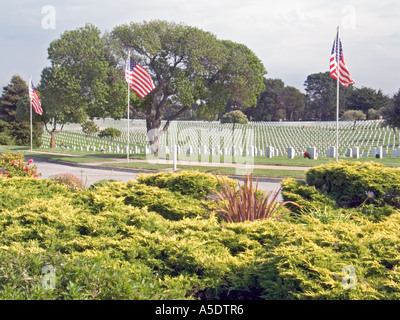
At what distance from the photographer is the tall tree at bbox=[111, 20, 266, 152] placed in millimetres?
26156

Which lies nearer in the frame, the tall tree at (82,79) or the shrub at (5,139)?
the tall tree at (82,79)

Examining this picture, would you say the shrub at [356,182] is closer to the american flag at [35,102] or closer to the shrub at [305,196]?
the shrub at [305,196]

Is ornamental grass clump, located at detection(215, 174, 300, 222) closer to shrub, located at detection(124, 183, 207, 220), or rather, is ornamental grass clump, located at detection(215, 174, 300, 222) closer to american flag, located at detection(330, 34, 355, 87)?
shrub, located at detection(124, 183, 207, 220)

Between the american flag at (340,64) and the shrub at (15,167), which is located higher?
the american flag at (340,64)

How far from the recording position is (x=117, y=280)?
371cm

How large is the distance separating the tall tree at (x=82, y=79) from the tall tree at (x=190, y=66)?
1.53 meters

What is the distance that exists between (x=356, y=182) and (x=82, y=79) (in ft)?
68.6

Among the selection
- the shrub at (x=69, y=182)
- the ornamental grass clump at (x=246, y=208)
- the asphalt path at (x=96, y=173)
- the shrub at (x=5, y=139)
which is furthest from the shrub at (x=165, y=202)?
the shrub at (x=5, y=139)

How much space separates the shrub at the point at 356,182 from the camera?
7102 millimetres

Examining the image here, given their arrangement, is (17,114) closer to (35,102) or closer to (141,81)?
(35,102)

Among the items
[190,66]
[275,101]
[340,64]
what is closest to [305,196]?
[340,64]

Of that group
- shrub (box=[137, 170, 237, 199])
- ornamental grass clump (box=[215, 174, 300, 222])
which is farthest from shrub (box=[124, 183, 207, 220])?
ornamental grass clump (box=[215, 174, 300, 222])

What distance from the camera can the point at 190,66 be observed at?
87.1ft
